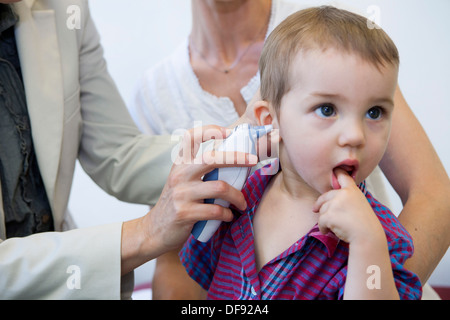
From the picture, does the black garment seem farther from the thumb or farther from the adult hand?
the thumb

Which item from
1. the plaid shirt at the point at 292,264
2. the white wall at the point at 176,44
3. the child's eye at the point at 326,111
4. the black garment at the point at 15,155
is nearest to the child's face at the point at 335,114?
the child's eye at the point at 326,111

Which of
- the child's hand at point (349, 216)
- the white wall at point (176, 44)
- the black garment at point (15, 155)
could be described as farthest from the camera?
the white wall at point (176, 44)

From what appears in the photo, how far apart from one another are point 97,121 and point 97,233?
0.47 m

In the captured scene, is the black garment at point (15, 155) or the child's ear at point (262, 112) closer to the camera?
the child's ear at point (262, 112)

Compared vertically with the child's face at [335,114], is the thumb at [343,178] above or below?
below

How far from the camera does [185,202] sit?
2.85ft

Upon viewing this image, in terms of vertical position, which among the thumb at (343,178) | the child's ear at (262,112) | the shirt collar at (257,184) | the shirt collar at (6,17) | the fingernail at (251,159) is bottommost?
the shirt collar at (257,184)

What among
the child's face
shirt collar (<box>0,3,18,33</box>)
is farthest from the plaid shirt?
shirt collar (<box>0,3,18,33</box>)

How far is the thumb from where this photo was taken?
792 millimetres

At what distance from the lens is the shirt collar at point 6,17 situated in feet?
3.80

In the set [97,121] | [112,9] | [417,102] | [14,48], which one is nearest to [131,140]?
[97,121]

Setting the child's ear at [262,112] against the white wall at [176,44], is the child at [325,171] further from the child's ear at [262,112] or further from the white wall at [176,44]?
the white wall at [176,44]

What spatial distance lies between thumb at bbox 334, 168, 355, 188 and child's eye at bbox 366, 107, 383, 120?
92 millimetres
